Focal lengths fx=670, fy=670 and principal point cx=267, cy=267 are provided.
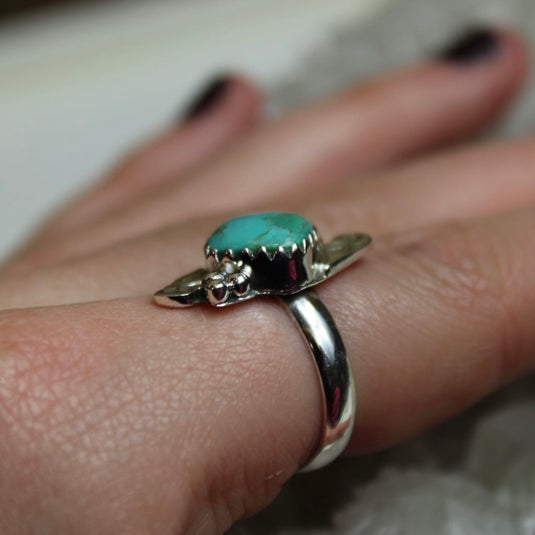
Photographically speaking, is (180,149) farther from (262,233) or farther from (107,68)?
(262,233)

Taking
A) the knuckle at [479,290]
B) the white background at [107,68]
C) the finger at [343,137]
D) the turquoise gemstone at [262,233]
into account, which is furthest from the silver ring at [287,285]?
the white background at [107,68]

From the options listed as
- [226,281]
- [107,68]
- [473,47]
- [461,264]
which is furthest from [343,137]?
[107,68]

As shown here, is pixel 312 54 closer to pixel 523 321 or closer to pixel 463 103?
pixel 463 103

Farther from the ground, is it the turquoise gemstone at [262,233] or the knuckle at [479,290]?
the turquoise gemstone at [262,233]

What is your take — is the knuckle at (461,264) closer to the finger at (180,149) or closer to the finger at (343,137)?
the finger at (343,137)

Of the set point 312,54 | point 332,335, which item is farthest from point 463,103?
point 332,335

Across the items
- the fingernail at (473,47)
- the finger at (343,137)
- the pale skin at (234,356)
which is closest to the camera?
the pale skin at (234,356)

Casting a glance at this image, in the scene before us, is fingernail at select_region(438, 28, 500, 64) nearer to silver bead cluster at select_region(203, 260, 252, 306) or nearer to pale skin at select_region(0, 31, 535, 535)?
pale skin at select_region(0, 31, 535, 535)
